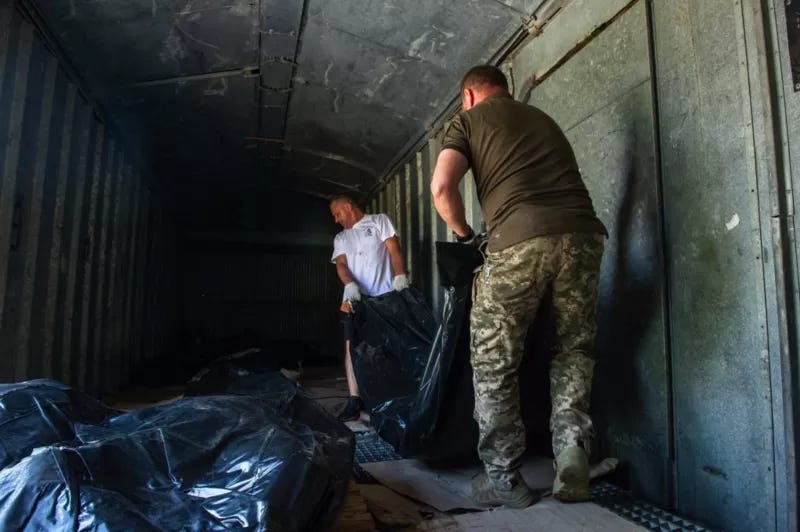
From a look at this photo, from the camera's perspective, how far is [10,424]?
1392 mm

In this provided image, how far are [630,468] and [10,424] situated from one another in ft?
6.90

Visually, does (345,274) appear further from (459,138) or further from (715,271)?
(715,271)

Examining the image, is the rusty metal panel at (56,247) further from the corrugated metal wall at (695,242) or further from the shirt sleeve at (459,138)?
the corrugated metal wall at (695,242)

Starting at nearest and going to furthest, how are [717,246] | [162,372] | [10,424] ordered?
1. [10,424]
2. [717,246]
3. [162,372]

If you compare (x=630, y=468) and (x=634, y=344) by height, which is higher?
(x=634, y=344)

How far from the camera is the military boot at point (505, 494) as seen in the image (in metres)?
1.81

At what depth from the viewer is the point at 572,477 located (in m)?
1.77

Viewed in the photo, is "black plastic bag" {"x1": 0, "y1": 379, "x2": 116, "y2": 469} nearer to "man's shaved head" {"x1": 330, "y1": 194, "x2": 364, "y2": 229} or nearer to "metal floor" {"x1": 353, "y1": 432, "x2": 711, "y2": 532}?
"metal floor" {"x1": 353, "y1": 432, "x2": 711, "y2": 532}

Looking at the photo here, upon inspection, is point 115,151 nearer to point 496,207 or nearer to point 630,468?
point 496,207

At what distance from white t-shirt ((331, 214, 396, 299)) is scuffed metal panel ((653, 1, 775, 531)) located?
2199 millimetres

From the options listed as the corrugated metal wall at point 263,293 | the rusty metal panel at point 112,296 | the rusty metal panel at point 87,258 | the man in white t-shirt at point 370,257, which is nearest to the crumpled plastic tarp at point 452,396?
the man in white t-shirt at point 370,257

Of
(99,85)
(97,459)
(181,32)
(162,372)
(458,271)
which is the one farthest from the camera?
(162,372)

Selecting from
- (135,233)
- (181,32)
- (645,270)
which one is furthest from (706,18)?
(135,233)

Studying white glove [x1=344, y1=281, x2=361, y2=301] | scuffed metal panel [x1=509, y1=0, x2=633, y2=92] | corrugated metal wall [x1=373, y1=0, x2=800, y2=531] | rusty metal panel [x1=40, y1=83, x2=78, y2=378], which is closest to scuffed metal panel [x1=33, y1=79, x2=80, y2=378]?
rusty metal panel [x1=40, y1=83, x2=78, y2=378]
